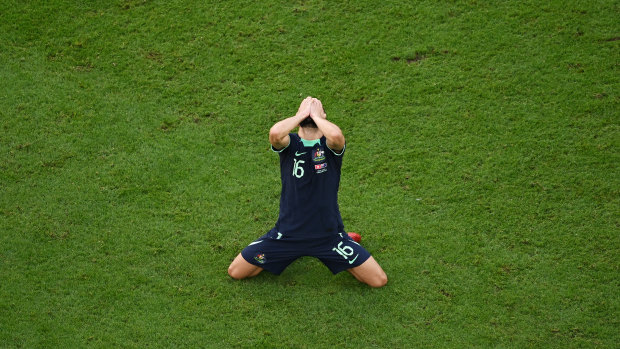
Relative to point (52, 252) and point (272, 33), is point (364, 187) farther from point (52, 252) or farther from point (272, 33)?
point (52, 252)

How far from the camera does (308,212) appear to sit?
6.25 metres

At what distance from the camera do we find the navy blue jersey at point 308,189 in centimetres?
613

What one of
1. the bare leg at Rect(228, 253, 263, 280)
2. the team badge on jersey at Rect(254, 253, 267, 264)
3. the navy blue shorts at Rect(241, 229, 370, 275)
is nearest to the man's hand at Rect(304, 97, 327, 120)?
the navy blue shorts at Rect(241, 229, 370, 275)

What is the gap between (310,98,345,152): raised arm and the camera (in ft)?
19.1

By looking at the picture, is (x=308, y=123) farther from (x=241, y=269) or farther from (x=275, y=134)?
(x=241, y=269)

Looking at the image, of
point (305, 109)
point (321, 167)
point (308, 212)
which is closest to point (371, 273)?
point (308, 212)

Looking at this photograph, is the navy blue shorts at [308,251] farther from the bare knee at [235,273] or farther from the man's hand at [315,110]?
the man's hand at [315,110]

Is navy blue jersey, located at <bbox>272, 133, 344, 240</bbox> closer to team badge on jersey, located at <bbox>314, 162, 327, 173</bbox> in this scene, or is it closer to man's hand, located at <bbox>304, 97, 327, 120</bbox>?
team badge on jersey, located at <bbox>314, 162, 327, 173</bbox>

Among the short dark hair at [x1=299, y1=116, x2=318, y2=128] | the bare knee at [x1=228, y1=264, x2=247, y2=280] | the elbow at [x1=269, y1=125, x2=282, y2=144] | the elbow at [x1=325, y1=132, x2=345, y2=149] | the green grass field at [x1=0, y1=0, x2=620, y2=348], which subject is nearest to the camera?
the elbow at [x1=325, y1=132, x2=345, y2=149]

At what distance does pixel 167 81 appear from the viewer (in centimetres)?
859

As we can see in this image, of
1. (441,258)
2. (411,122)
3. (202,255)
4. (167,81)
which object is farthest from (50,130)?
(441,258)

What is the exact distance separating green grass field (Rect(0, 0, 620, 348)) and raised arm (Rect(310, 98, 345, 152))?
1496mm

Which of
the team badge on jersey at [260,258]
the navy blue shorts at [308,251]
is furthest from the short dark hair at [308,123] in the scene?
the team badge on jersey at [260,258]

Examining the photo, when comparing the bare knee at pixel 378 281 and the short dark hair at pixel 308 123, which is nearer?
the short dark hair at pixel 308 123
